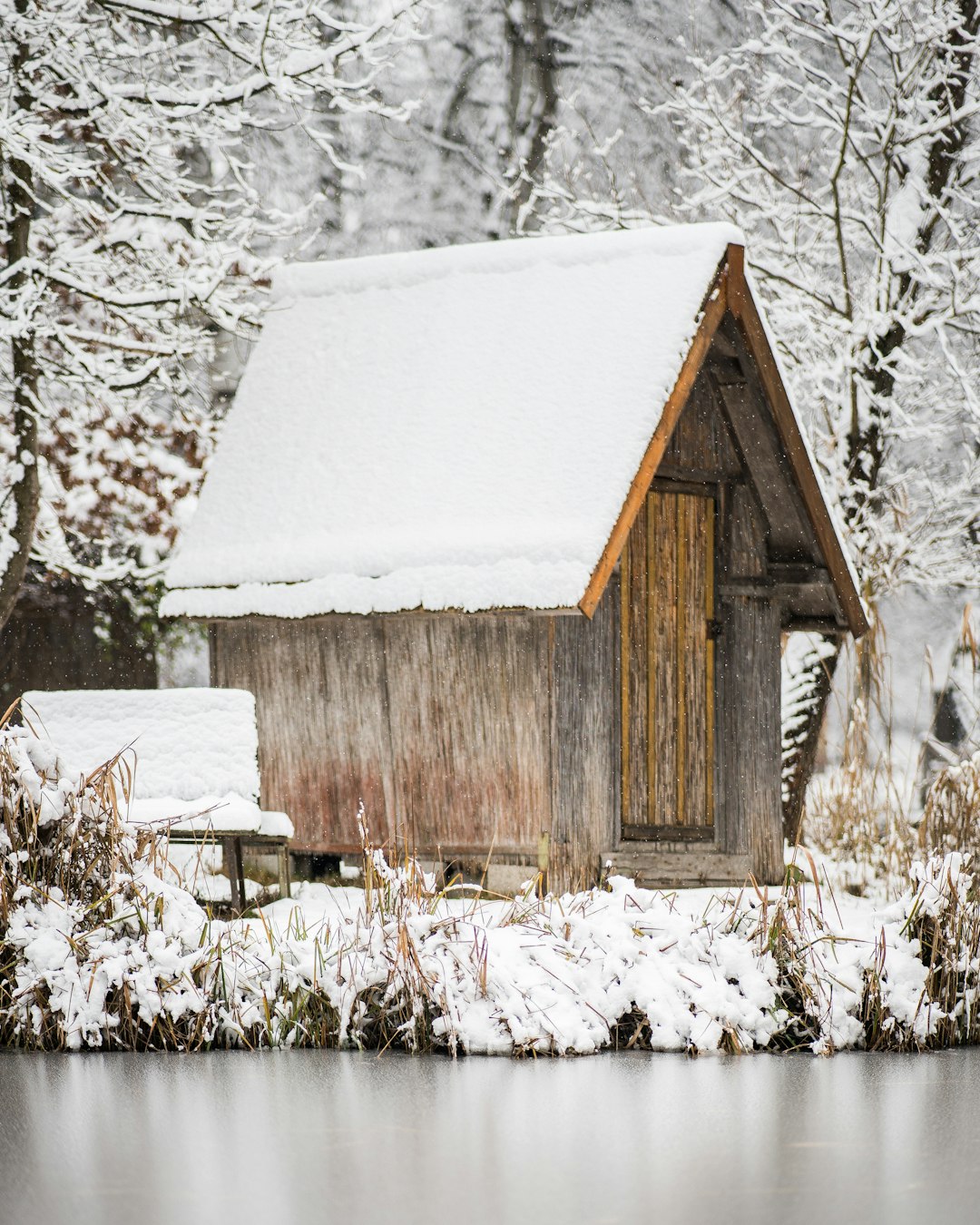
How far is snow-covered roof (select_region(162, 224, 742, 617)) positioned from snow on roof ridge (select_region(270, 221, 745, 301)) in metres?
0.01

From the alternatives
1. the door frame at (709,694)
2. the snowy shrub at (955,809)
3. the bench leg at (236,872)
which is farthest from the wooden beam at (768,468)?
the bench leg at (236,872)

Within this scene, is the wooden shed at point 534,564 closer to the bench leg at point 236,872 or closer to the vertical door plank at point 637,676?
the vertical door plank at point 637,676

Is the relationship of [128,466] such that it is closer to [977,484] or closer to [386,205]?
[386,205]

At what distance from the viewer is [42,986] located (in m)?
6.39

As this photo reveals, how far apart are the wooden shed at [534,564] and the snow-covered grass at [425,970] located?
9.66 feet

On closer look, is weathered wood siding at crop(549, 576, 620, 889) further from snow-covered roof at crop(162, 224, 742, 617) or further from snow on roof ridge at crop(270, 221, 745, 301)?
snow on roof ridge at crop(270, 221, 745, 301)

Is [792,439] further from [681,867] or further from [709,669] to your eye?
[681,867]

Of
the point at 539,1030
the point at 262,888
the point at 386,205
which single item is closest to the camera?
the point at 539,1030

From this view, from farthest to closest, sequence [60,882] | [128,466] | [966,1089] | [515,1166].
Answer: [128,466] < [60,882] < [966,1089] < [515,1166]

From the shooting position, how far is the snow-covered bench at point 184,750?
893 centimetres

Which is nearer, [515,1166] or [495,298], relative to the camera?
[515,1166]

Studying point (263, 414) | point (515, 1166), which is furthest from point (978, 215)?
point (515, 1166)

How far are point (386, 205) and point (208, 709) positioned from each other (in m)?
12.0

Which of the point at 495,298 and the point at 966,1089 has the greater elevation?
the point at 495,298
